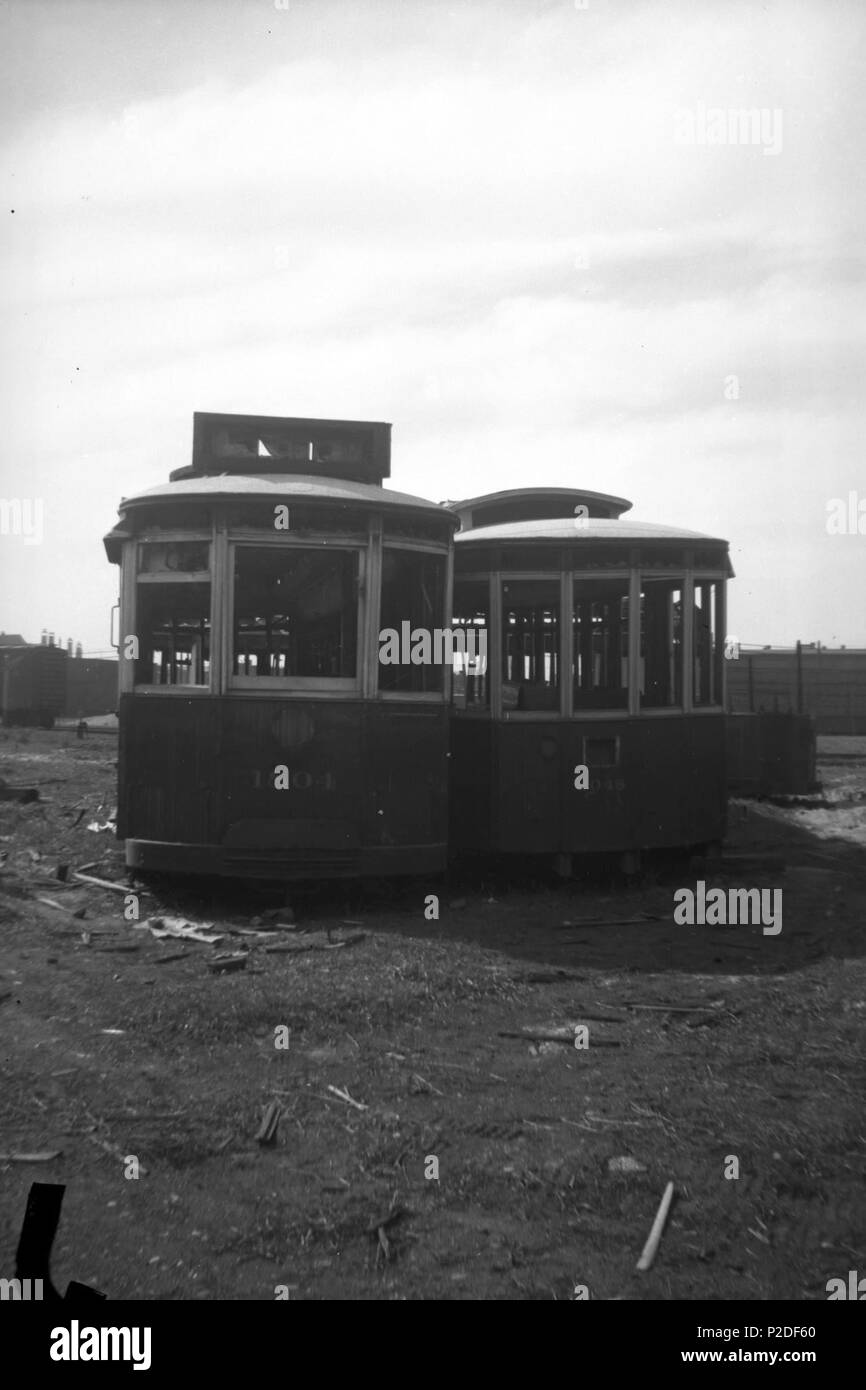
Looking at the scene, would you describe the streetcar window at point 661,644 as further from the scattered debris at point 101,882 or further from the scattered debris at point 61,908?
the scattered debris at point 61,908

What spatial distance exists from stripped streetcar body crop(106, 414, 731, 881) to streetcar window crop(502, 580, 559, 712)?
19 mm

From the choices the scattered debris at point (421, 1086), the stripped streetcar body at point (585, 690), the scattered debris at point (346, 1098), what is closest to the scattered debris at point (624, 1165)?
the scattered debris at point (421, 1086)

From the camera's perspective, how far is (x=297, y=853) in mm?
9453

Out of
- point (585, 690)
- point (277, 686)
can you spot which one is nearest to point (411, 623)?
point (277, 686)

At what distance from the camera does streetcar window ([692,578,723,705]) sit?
1117 cm

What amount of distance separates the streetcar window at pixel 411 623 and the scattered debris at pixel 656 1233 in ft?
19.4

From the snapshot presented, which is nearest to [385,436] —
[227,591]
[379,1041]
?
[227,591]

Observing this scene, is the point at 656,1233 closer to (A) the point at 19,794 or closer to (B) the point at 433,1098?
(B) the point at 433,1098

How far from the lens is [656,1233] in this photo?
399 centimetres

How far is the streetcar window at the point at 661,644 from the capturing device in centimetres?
1095

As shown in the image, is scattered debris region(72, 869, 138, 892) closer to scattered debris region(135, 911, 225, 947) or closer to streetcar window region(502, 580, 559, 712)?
scattered debris region(135, 911, 225, 947)

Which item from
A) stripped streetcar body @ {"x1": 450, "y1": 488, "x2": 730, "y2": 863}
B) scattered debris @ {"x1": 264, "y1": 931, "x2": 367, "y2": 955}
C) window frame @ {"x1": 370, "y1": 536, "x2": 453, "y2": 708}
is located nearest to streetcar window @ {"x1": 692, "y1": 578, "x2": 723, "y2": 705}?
stripped streetcar body @ {"x1": 450, "y1": 488, "x2": 730, "y2": 863}

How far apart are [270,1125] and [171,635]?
557cm
